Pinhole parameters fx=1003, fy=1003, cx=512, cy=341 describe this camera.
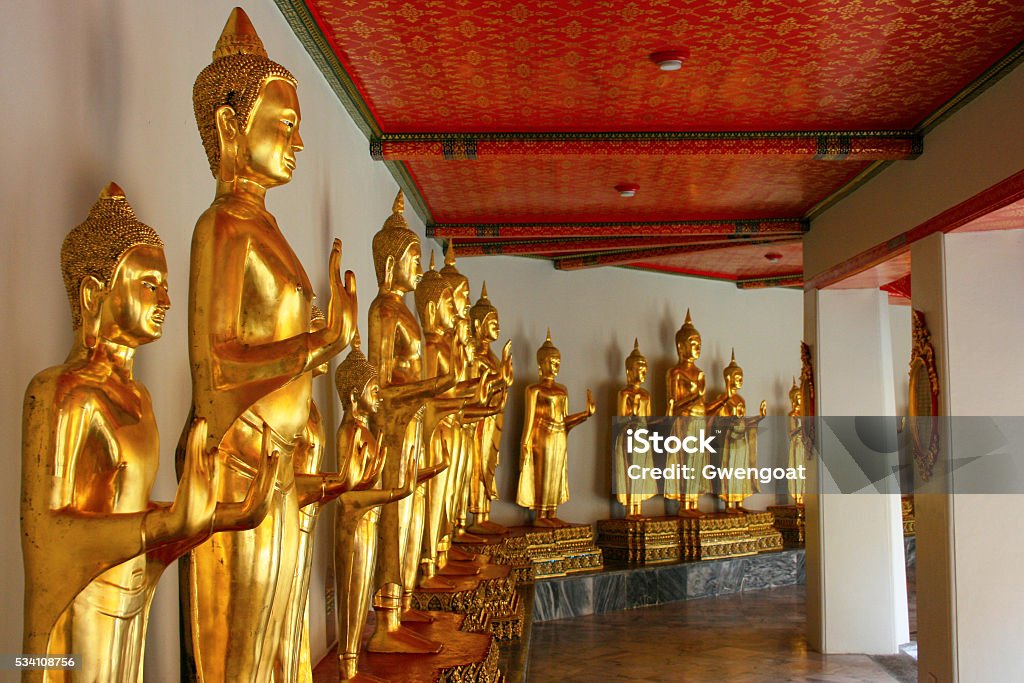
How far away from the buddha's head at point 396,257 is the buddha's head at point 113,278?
91.2 inches

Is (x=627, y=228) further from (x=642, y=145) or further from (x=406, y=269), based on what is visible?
(x=406, y=269)

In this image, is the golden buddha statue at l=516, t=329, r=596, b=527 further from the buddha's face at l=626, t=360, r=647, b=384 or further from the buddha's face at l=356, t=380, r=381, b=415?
the buddha's face at l=356, t=380, r=381, b=415

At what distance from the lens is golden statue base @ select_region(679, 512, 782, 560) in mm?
10086

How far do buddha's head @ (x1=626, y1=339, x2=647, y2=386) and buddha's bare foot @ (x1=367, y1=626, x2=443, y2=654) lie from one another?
6653 millimetres

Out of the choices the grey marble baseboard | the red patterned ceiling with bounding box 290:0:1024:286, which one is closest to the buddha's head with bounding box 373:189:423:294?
the red patterned ceiling with bounding box 290:0:1024:286

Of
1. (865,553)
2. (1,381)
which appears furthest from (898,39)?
(865,553)

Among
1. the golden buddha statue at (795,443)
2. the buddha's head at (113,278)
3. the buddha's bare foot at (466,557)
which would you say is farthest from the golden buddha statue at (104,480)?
the golden buddha statue at (795,443)

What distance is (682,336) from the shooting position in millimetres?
10734

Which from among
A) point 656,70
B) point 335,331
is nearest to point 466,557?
point 656,70

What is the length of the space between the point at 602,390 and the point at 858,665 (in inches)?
163

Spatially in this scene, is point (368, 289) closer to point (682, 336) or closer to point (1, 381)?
point (1, 381)

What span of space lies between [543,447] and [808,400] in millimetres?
2517

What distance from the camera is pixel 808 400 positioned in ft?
26.2

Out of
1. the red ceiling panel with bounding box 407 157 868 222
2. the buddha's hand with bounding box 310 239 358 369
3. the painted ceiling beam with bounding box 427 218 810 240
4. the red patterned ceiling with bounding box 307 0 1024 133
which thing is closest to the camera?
the buddha's hand with bounding box 310 239 358 369
